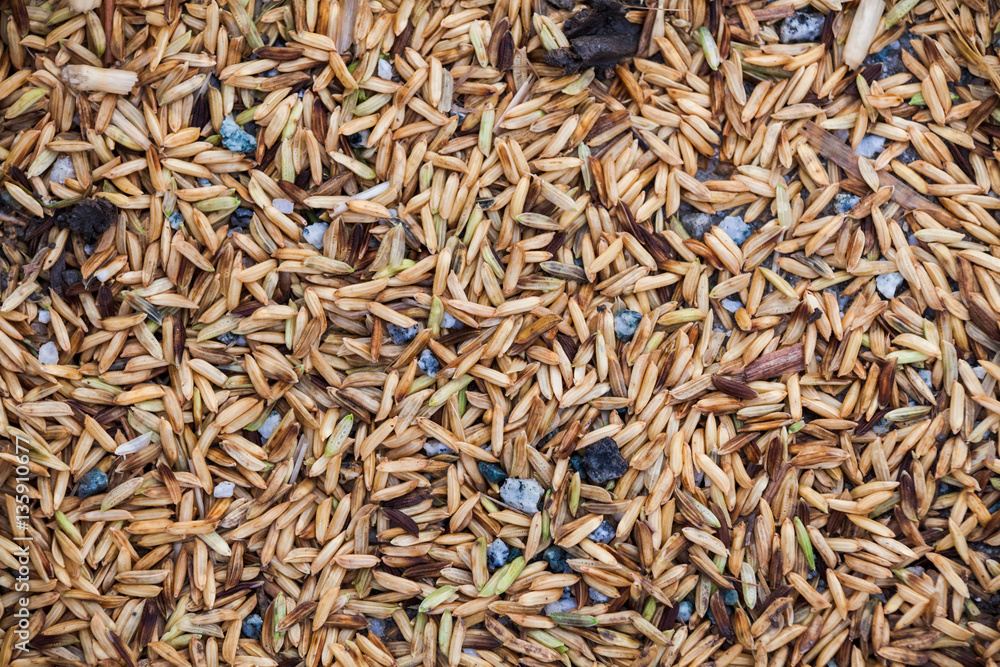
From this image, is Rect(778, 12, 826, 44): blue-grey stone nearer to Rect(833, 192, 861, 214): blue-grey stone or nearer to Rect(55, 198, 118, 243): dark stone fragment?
Rect(833, 192, 861, 214): blue-grey stone

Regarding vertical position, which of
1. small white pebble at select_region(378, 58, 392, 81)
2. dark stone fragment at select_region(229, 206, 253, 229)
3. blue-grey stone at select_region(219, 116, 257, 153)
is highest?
small white pebble at select_region(378, 58, 392, 81)

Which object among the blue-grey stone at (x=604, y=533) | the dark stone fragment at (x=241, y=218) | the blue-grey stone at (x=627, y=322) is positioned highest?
the dark stone fragment at (x=241, y=218)

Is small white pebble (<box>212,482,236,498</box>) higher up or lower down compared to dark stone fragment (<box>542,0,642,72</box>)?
A: lower down

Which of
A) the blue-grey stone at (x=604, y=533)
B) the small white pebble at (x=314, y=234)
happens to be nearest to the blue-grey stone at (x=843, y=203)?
the blue-grey stone at (x=604, y=533)

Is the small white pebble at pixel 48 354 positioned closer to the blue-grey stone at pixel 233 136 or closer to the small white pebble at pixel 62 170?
the small white pebble at pixel 62 170

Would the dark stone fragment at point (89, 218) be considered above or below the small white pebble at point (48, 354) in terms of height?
above

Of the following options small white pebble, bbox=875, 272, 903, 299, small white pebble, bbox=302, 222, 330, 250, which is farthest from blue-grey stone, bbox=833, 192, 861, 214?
small white pebble, bbox=302, 222, 330, 250
